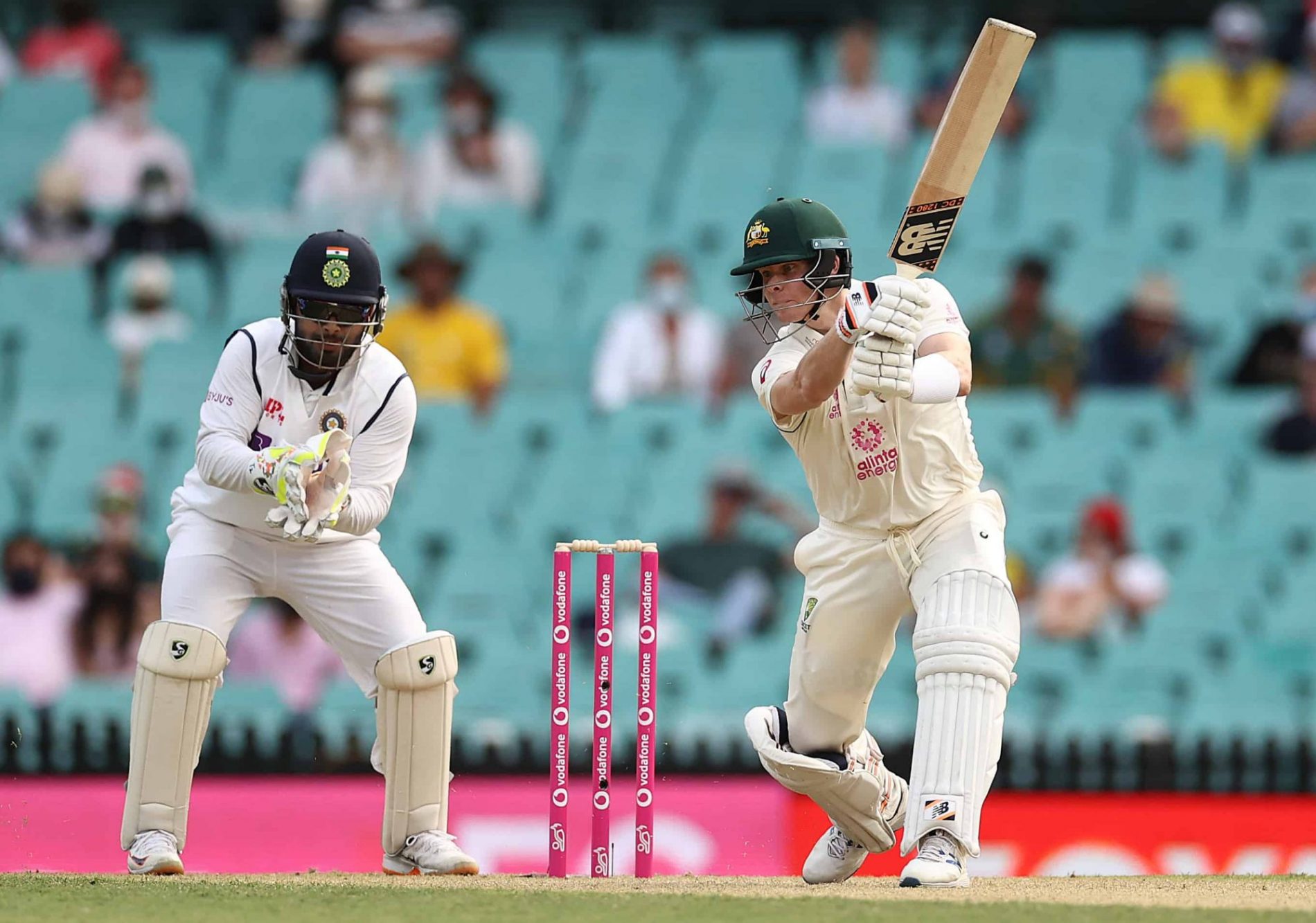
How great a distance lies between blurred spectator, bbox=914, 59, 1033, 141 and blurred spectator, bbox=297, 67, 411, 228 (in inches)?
104

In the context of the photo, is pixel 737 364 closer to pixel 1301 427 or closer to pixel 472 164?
pixel 472 164

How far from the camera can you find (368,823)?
6535 mm

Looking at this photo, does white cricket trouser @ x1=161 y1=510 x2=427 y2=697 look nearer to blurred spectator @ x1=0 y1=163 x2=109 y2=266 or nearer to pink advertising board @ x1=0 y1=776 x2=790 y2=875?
pink advertising board @ x1=0 y1=776 x2=790 y2=875

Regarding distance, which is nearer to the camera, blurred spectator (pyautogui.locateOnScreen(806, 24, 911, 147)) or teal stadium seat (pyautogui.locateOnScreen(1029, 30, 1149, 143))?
blurred spectator (pyautogui.locateOnScreen(806, 24, 911, 147))

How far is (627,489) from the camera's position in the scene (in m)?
8.98

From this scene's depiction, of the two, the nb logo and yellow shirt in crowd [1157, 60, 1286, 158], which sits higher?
yellow shirt in crowd [1157, 60, 1286, 158]

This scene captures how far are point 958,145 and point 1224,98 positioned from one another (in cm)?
668

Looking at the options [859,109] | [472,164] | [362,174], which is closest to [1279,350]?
[859,109]

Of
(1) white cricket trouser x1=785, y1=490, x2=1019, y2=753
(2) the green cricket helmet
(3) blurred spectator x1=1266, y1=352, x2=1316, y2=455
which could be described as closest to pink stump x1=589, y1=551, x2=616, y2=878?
(1) white cricket trouser x1=785, y1=490, x2=1019, y2=753

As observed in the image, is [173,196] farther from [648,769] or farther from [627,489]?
[648,769]

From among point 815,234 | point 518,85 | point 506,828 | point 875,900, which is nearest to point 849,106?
point 518,85

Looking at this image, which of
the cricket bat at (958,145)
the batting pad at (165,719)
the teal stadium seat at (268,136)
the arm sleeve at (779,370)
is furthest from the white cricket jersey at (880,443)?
the teal stadium seat at (268,136)

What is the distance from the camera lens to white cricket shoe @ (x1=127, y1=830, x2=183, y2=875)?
469 cm

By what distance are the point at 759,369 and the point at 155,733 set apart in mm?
1588
